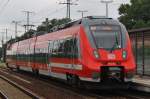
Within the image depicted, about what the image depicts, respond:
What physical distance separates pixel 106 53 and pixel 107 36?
873mm

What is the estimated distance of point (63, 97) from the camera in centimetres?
1905

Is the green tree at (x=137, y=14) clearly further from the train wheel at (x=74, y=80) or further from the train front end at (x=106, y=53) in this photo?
the train front end at (x=106, y=53)

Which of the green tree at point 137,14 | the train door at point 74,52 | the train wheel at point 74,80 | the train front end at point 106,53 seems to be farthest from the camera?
the green tree at point 137,14

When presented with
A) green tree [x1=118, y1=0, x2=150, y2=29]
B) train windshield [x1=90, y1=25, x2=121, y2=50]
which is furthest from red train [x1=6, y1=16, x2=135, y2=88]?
green tree [x1=118, y1=0, x2=150, y2=29]

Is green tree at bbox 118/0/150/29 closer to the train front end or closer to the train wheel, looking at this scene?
the train wheel

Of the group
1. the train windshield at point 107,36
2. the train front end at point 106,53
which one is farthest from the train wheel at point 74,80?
the train windshield at point 107,36

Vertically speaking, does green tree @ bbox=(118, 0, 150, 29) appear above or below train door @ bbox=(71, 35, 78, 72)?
above

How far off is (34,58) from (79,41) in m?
14.3

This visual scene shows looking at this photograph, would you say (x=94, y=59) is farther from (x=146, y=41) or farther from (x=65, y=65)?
(x=146, y=41)

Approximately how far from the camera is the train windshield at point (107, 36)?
19891mm

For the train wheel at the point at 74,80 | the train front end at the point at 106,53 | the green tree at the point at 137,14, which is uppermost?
the green tree at the point at 137,14

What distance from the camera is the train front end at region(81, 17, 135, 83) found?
1930 centimetres

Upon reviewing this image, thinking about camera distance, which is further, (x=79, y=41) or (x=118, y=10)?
(x=118, y=10)

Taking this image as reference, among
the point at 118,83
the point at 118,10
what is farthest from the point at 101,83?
the point at 118,10
